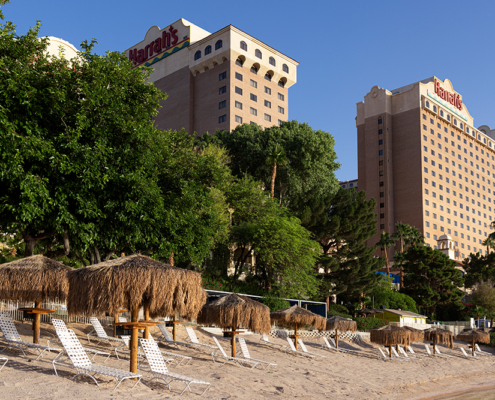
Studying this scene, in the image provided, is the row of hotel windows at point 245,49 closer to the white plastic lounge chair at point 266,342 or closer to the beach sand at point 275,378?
the beach sand at point 275,378

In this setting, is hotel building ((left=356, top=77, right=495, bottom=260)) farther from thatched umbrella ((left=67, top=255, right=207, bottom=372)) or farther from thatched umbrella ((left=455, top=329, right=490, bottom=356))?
thatched umbrella ((left=67, top=255, right=207, bottom=372))

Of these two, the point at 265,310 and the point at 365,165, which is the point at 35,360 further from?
the point at 365,165

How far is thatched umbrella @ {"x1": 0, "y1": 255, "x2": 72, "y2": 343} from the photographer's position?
1317cm

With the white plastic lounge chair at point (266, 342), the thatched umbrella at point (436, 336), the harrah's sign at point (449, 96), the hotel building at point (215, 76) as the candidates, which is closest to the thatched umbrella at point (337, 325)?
the white plastic lounge chair at point (266, 342)

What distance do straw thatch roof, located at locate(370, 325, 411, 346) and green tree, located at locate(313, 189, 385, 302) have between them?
11333mm

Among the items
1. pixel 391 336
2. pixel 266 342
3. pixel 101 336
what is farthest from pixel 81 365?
pixel 391 336

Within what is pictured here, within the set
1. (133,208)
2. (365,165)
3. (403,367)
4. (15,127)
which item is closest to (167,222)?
(133,208)

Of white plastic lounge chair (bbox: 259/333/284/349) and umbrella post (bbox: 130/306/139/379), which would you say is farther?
white plastic lounge chair (bbox: 259/333/284/349)

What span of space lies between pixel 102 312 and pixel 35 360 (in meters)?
2.73

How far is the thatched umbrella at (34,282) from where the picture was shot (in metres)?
13.2

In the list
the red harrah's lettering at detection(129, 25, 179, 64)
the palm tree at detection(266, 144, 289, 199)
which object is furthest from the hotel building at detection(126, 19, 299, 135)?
the palm tree at detection(266, 144, 289, 199)

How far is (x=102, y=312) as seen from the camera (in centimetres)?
1091

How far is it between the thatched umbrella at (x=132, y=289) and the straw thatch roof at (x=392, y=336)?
1774 cm

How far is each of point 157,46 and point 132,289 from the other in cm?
7228
